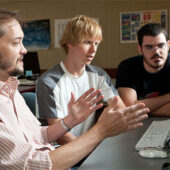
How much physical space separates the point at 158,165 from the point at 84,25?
1.12m

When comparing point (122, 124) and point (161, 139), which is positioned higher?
point (122, 124)

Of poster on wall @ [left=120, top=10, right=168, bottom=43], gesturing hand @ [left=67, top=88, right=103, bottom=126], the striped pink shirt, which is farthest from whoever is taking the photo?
poster on wall @ [left=120, top=10, right=168, bottom=43]

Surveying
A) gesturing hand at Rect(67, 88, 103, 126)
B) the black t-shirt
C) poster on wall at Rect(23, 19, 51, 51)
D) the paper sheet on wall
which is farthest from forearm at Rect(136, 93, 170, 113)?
poster on wall at Rect(23, 19, 51, 51)

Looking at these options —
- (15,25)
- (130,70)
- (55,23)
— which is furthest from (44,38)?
(15,25)

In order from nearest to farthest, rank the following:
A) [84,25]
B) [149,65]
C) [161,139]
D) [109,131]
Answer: [109,131]
[161,139]
[84,25]
[149,65]

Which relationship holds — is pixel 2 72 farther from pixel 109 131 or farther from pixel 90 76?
pixel 90 76

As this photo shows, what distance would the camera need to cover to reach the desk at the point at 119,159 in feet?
3.10

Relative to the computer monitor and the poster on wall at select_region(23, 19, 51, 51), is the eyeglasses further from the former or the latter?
the poster on wall at select_region(23, 19, 51, 51)

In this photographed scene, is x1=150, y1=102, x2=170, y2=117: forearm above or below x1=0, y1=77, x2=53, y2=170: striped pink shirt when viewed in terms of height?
below

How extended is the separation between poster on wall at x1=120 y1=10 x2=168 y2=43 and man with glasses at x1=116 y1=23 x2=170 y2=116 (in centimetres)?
184

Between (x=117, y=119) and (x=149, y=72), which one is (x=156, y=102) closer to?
(x=149, y=72)

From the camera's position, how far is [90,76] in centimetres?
181

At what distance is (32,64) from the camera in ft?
11.6

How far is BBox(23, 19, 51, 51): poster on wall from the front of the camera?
4184mm
